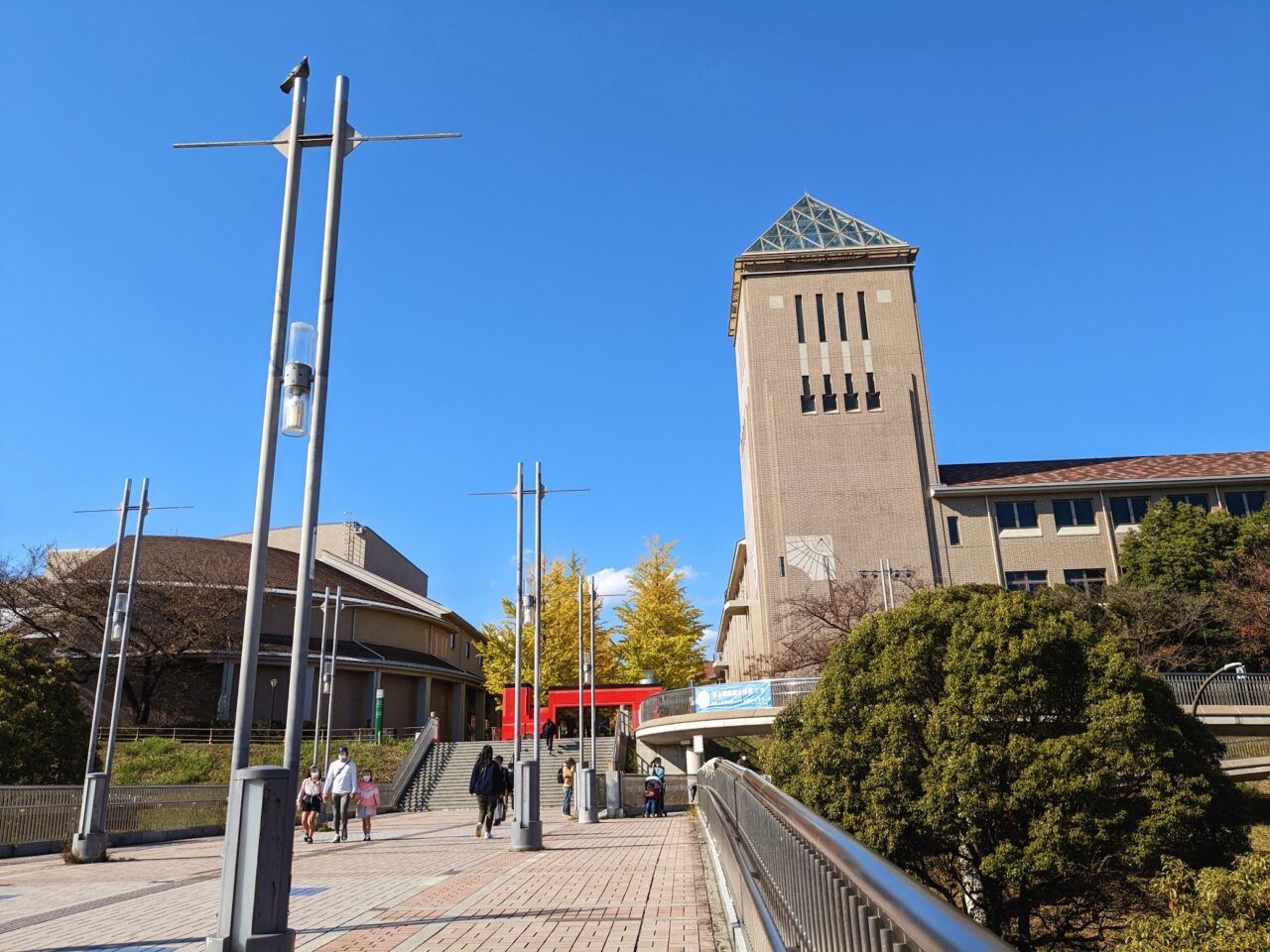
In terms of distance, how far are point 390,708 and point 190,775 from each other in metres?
14.8

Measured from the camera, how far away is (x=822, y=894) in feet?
10.6

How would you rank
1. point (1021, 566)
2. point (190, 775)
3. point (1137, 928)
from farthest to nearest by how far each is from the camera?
point (1021, 566) < point (190, 775) < point (1137, 928)

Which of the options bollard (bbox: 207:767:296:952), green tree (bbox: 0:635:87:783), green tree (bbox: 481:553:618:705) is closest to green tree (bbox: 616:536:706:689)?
green tree (bbox: 481:553:618:705)

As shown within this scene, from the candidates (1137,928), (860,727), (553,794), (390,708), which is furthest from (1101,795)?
(390,708)

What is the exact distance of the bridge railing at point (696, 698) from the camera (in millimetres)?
32938

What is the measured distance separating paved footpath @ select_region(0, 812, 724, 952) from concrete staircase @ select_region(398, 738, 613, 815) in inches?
712

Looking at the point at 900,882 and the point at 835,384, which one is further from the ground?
the point at 835,384

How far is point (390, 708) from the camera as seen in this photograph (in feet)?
168

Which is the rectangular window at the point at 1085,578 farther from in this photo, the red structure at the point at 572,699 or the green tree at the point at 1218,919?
the green tree at the point at 1218,919

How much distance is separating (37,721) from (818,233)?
3941 cm

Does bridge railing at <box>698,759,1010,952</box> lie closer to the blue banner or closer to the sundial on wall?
the blue banner

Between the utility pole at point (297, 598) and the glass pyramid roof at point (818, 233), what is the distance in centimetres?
4127

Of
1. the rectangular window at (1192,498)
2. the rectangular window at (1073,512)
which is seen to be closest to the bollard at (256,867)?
the rectangular window at (1073,512)

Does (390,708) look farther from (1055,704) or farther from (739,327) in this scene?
(1055,704)
